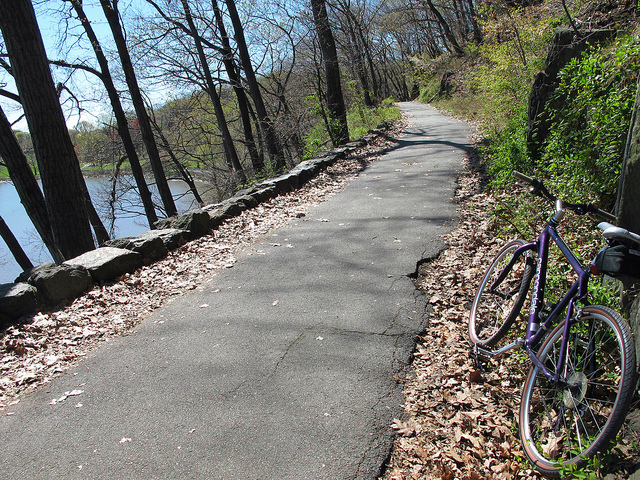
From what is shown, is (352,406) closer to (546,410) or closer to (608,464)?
(546,410)

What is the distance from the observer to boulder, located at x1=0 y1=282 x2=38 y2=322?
448 centimetres

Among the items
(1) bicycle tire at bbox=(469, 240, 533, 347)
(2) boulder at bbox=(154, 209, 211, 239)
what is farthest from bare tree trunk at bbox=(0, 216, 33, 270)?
(1) bicycle tire at bbox=(469, 240, 533, 347)

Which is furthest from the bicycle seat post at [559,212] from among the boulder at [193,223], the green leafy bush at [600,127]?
the boulder at [193,223]

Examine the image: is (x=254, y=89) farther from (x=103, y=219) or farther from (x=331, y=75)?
(x=103, y=219)

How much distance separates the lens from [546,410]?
244 cm

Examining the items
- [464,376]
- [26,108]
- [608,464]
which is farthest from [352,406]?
[26,108]

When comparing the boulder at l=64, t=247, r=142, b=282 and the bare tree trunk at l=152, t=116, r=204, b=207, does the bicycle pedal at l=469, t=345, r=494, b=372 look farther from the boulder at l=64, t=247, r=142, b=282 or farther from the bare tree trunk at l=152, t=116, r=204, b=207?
the bare tree trunk at l=152, t=116, r=204, b=207

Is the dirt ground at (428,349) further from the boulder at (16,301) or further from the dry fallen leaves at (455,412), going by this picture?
the boulder at (16,301)

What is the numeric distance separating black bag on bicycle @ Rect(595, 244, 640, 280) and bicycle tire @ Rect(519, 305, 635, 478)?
0.69ft

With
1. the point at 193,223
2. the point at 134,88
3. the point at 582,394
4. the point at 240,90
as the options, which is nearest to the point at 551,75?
the point at 582,394

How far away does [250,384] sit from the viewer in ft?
11.2

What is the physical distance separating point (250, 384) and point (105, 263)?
330 centimetres

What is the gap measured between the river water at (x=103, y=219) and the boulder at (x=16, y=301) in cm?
1099

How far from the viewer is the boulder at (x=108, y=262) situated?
5496 mm
